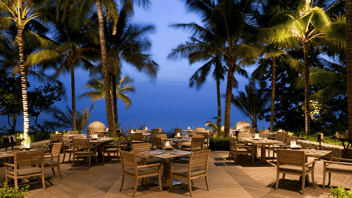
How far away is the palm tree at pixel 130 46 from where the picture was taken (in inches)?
525

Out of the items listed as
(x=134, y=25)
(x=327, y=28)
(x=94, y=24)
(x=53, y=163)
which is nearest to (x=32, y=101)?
(x=94, y=24)

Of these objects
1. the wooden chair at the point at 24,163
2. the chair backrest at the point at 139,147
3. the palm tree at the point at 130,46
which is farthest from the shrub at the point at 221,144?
the wooden chair at the point at 24,163

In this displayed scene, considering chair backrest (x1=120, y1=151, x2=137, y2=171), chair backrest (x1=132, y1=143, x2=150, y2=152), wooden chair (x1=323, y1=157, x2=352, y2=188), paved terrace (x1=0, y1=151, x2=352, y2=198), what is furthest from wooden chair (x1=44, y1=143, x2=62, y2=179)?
Result: wooden chair (x1=323, y1=157, x2=352, y2=188)

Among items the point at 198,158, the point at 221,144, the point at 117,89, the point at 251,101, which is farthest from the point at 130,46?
the point at 251,101

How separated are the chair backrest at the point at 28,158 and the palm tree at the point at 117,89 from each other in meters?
14.2

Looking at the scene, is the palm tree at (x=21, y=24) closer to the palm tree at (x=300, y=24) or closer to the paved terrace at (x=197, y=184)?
the paved terrace at (x=197, y=184)

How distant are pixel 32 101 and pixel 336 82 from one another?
18819mm

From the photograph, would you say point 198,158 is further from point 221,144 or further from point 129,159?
point 221,144

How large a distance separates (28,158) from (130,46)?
Answer: 9.65 m

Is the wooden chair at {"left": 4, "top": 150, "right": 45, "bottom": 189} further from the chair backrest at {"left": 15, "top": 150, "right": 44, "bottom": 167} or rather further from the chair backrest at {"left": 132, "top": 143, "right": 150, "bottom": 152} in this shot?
the chair backrest at {"left": 132, "top": 143, "right": 150, "bottom": 152}

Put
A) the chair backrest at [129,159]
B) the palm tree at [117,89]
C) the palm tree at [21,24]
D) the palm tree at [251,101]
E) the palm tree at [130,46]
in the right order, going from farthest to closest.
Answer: the palm tree at [251,101] → the palm tree at [117,89] → the palm tree at [130,46] → the palm tree at [21,24] → the chair backrest at [129,159]

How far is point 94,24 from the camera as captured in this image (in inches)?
549

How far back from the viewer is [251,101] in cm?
2003

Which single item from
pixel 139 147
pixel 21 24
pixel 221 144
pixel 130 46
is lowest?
pixel 221 144
